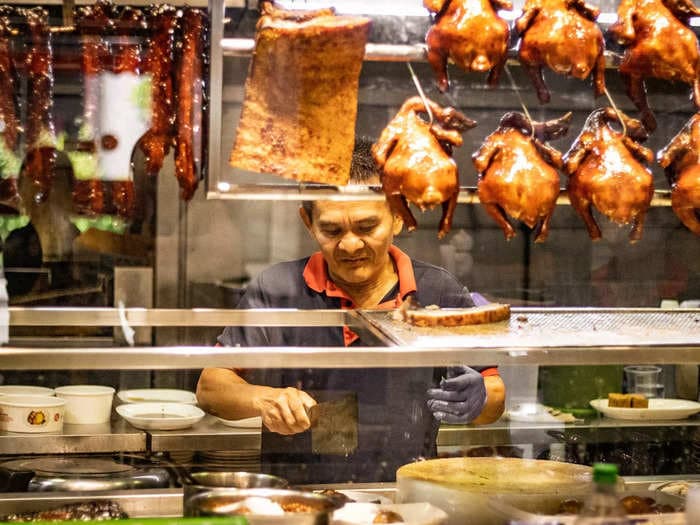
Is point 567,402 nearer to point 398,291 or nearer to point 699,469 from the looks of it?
point 699,469

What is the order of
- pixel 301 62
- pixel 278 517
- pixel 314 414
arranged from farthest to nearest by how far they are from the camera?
pixel 314 414
pixel 301 62
pixel 278 517

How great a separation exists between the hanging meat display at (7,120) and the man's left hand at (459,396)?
1430 mm

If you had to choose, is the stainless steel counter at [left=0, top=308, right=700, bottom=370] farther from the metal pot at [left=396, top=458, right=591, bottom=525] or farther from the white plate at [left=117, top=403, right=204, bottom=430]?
the white plate at [left=117, top=403, right=204, bottom=430]

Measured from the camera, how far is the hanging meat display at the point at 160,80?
223 centimetres

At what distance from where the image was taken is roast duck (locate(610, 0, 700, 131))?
2152 millimetres

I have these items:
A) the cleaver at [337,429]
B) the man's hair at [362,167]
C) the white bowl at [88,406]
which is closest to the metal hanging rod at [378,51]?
the man's hair at [362,167]

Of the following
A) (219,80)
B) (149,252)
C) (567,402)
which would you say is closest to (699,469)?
(567,402)

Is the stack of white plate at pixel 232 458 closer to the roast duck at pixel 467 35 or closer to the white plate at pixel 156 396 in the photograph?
the white plate at pixel 156 396

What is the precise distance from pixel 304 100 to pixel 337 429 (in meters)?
1.32

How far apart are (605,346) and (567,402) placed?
2.29 metres

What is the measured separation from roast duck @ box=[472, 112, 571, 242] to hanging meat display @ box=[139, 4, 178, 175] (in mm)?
710

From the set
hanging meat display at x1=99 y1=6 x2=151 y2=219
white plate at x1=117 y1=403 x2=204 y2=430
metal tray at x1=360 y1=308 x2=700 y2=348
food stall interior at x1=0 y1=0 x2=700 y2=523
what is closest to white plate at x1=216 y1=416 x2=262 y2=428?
food stall interior at x1=0 y1=0 x2=700 y2=523

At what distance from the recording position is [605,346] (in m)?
1.89

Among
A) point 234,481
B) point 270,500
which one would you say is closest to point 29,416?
point 234,481
